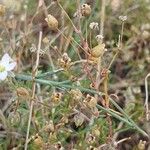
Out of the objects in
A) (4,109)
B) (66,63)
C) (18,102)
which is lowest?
(4,109)

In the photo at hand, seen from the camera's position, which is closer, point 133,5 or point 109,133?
point 109,133

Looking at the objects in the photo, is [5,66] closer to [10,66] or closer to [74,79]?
[10,66]

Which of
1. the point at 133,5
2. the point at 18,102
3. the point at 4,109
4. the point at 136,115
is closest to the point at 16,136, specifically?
the point at 4,109

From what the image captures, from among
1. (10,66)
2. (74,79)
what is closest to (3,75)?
(10,66)

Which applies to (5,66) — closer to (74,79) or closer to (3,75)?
(3,75)

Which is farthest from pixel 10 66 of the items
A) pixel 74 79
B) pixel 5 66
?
pixel 74 79

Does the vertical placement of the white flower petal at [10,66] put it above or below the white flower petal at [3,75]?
Result: above

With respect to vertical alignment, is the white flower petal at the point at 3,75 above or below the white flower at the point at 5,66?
below

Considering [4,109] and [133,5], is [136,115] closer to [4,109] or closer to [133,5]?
[4,109]

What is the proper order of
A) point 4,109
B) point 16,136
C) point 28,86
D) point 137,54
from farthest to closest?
point 137,54, point 4,109, point 16,136, point 28,86

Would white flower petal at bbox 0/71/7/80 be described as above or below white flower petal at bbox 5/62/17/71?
below

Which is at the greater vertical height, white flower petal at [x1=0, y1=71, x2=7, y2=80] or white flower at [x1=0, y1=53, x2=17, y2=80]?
white flower at [x1=0, y1=53, x2=17, y2=80]
